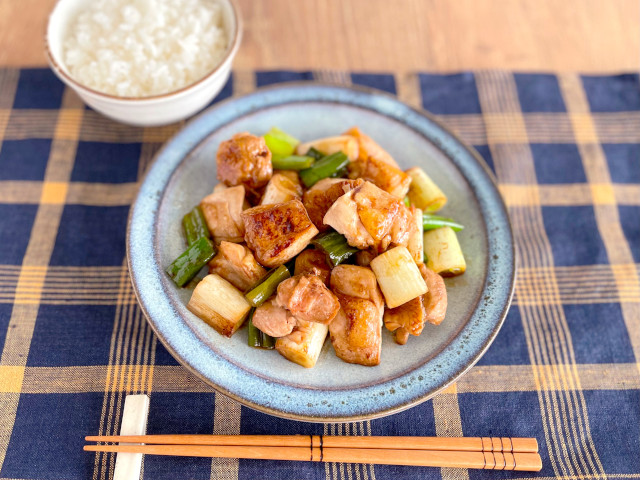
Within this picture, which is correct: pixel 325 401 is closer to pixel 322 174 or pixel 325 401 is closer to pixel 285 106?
pixel 322 174

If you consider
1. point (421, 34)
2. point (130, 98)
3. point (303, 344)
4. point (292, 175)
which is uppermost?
point (130, 98)

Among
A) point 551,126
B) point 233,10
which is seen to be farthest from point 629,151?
point 233,10

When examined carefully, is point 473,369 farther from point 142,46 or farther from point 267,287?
point 142,46

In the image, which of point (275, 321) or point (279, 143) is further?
point (279, 143)

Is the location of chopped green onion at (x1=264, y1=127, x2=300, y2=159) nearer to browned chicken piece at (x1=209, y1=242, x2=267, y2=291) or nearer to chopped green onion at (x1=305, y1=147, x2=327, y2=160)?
chopped green onion at (x1=305, y1=147, x2=327, y2=160)

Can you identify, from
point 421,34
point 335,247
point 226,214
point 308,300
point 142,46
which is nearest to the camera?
point 308,300

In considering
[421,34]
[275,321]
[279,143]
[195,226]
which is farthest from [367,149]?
Result: [421,34]
